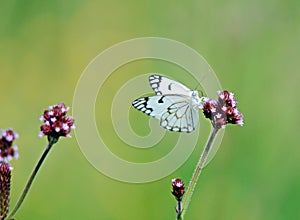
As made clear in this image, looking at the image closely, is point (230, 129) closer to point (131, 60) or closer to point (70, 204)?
point (131, 60)

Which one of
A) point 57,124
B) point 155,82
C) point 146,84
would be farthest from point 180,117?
point 146,84

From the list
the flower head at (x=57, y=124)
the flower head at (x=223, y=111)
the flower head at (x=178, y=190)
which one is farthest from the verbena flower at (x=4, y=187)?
the flower head at (x=223, y=111)

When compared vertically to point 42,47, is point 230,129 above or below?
below

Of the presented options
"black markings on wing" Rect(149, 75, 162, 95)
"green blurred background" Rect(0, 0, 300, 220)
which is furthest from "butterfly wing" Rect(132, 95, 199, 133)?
"green blurred background" Rect(0, 0, 300, 220)

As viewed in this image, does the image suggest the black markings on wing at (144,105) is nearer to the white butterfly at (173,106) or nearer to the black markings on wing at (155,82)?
the white butterfly at (173,106)

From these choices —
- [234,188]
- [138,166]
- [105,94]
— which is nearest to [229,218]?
[234,188]

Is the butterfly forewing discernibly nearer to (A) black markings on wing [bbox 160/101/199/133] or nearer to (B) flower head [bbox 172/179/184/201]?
(A) black markings on wing [bbox 160/101/199/133]
